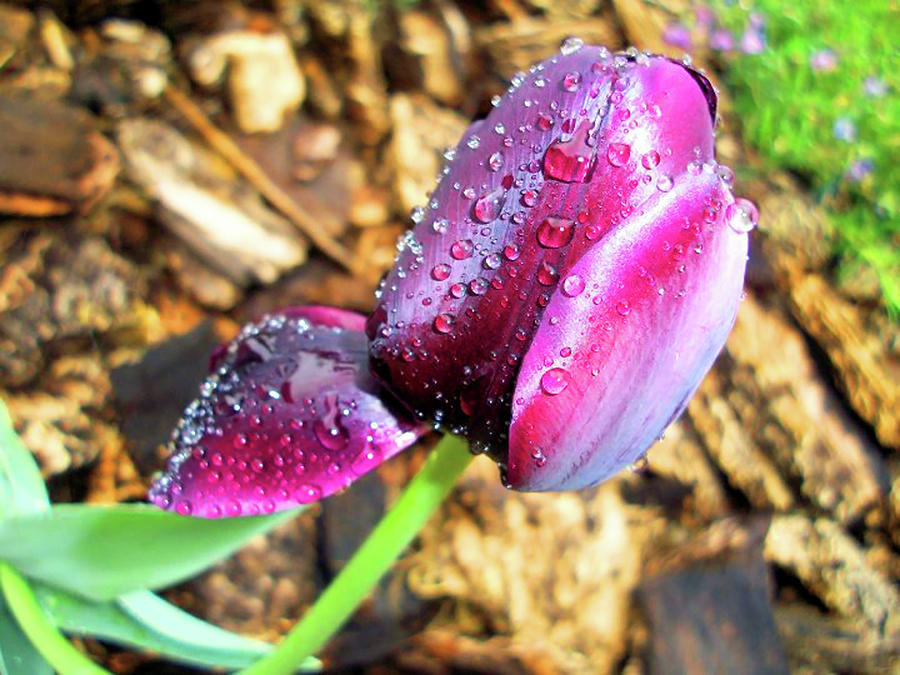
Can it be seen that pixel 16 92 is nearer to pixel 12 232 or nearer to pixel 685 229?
pixel 12 232

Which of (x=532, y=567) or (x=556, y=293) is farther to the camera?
(x=532, y=567)

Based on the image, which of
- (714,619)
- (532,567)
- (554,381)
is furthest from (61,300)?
(714,619)

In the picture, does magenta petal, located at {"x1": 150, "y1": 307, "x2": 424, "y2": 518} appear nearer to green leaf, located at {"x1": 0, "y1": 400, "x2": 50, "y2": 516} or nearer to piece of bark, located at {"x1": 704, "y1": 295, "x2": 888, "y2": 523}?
green leaf, located at {"x1": 0, "y1": 400, "x2": 50, "y2": 516}

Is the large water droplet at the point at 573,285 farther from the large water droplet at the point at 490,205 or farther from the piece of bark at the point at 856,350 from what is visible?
the piece of bark at the point at 856,350

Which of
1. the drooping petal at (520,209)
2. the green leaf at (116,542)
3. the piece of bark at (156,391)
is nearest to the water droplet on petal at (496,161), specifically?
the drooping petal at (520,209)

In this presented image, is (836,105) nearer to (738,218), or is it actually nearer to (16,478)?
(738,218)

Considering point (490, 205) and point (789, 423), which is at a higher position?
point (490, 205)

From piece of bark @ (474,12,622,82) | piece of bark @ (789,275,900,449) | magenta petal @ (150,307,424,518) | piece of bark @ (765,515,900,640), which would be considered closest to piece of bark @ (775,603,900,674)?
piece of bark @ (765,515,900,640)

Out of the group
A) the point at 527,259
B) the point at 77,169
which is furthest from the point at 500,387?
the point at 77,169
